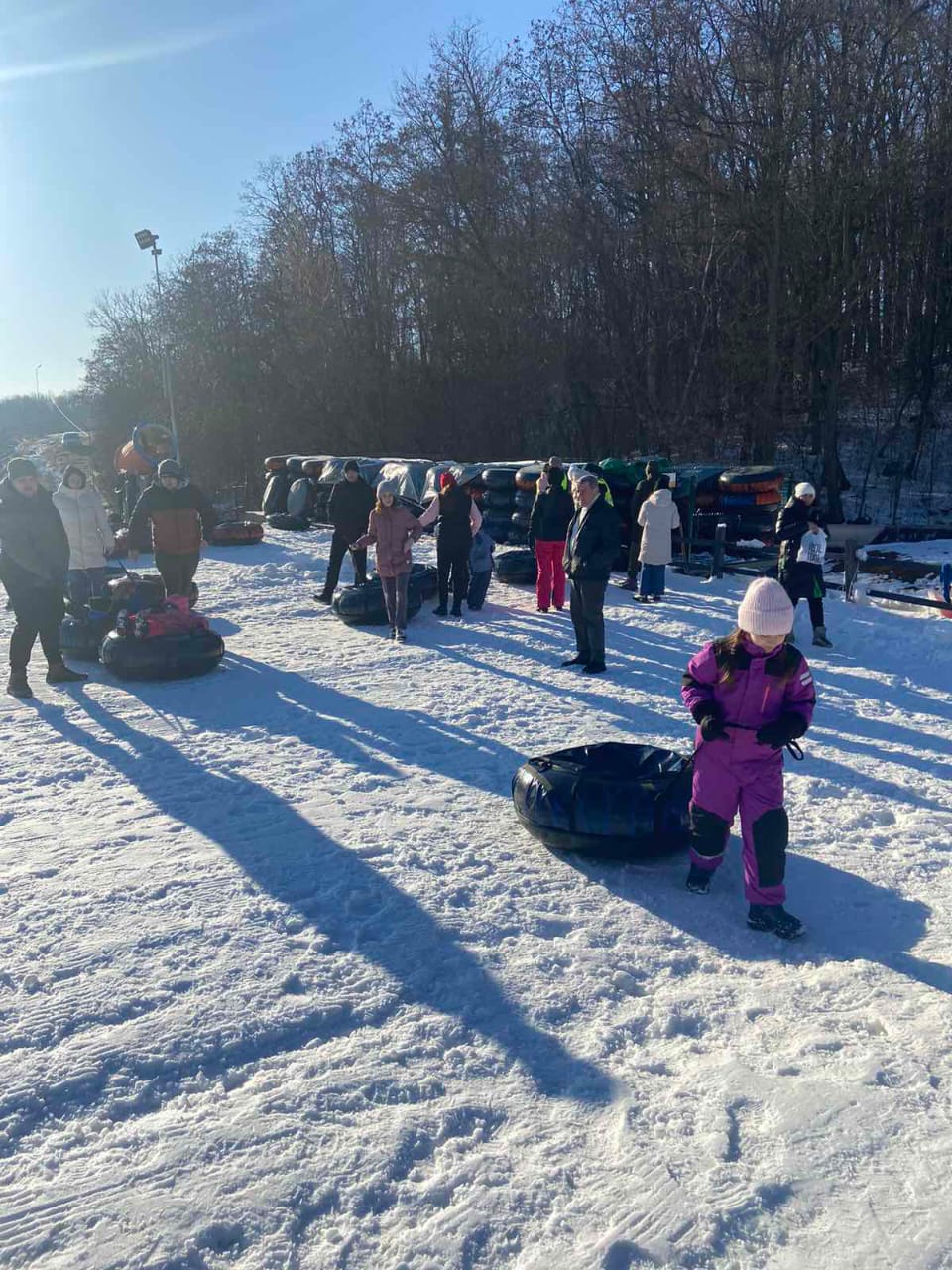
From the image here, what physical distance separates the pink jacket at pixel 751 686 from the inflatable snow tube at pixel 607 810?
2.55 ft

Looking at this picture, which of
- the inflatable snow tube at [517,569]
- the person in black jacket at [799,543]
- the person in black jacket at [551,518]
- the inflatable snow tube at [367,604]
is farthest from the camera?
the inflatable snow tube at [517,569]

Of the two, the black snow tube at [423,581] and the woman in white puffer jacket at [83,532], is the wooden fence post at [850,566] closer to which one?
the black snow tube at [423,581]

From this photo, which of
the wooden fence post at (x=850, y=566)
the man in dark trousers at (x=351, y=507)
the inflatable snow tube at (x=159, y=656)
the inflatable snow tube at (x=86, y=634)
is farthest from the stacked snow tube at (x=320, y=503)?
the inflatable snow tube at (x=159, y=656)

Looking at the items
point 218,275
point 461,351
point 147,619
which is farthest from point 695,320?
point 218,275

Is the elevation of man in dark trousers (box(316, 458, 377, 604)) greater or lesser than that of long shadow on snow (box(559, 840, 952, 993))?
greater

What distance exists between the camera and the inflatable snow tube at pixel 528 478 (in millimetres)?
14891

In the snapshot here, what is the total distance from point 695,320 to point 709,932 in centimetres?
2386

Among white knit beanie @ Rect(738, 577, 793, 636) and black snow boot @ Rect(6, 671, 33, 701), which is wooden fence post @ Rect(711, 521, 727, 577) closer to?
black snow boot @ Rect(6, 671, 33, 701)

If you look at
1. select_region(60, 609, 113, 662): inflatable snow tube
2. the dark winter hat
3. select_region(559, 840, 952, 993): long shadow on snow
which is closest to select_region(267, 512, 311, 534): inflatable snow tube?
select_region(60, 609, 113, 662): inflatable snow tube

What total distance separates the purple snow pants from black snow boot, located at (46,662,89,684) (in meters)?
6.22

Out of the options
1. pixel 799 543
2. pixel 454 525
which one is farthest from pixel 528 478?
pixel 799 543

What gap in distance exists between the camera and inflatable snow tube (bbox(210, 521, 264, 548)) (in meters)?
18.1

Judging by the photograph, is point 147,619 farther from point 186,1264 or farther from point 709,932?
point 186,1264

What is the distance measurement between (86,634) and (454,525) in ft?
12.9
